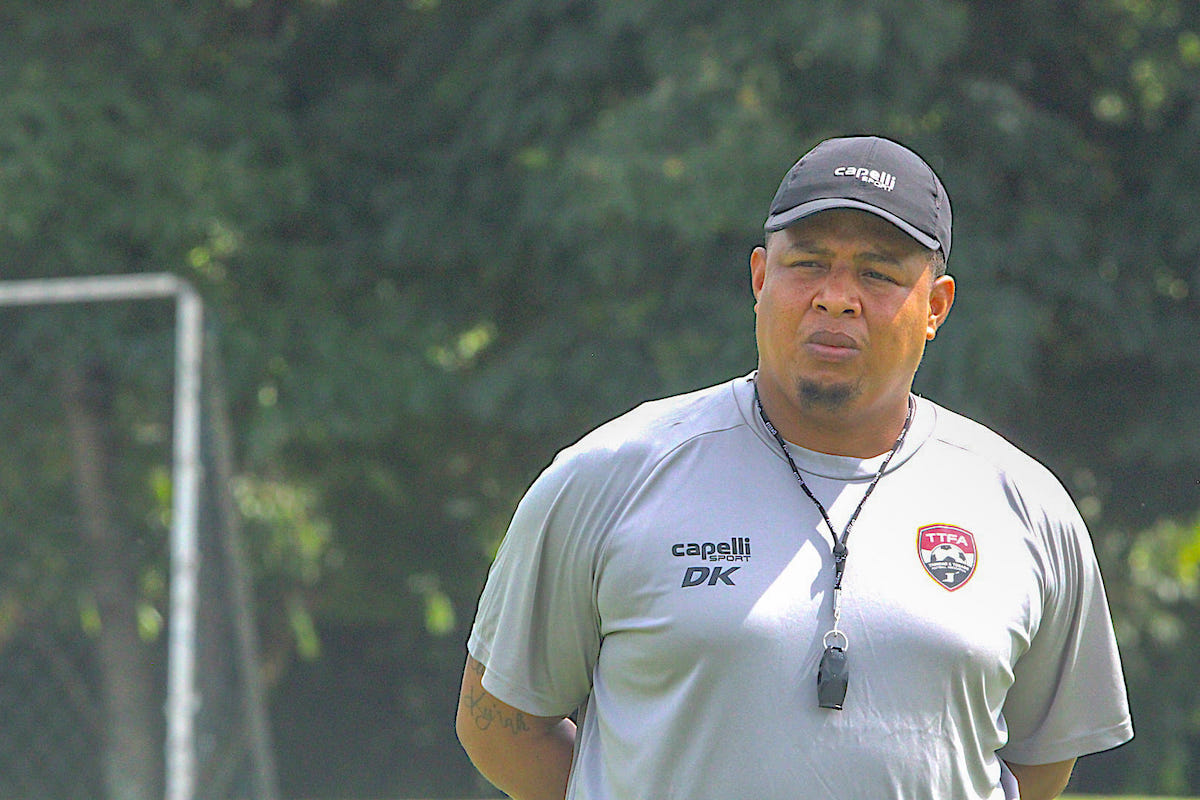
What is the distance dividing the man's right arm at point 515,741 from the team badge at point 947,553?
1.91ft

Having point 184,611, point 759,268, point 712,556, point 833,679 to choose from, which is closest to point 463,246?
point 184,611

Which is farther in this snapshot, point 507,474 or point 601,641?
point 507,474

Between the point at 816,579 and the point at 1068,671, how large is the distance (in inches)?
17.5

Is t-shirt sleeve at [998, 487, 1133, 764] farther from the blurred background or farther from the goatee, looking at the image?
the blurred background

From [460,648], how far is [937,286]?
10.9 meters

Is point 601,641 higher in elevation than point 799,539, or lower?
lower

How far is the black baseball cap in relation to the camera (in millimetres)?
2049

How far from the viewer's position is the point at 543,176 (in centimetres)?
941

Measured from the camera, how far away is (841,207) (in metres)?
2.04

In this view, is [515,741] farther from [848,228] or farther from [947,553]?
[848,228]

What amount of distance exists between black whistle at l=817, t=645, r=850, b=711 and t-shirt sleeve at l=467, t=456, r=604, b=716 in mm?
312

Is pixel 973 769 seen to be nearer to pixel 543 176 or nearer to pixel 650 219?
pixel 650 219

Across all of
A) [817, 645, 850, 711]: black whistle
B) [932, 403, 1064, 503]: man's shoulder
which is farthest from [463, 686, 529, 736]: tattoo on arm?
[932, 403, 1064, 503]: man's shoulder

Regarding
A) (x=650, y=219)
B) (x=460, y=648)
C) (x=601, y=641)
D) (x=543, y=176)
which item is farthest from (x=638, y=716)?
(x=460, y=648)
